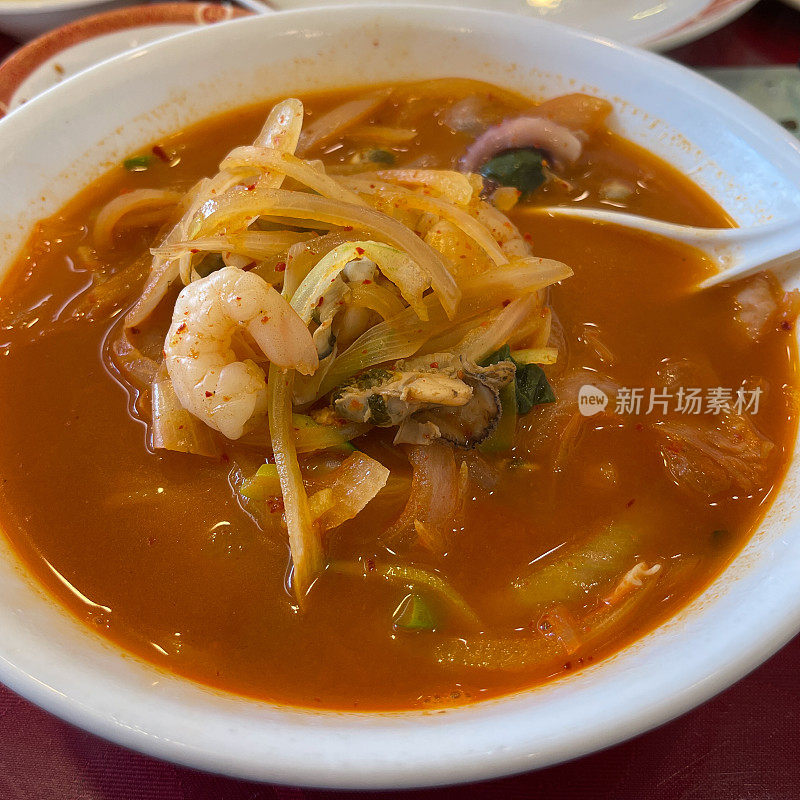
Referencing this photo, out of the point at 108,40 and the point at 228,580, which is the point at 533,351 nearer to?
the point at 228,580

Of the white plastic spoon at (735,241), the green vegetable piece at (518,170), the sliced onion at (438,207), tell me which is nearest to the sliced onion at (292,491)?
the sliced onion at (438,207)

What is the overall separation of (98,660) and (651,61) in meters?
2.18

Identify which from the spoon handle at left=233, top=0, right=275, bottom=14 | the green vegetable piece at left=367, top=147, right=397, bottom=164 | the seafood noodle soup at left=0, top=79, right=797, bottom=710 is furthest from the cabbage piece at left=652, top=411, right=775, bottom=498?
the spoon handle at left=233, top=0, right=275, bottom=14

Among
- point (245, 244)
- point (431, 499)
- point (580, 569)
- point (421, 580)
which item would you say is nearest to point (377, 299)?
point (245, 244)

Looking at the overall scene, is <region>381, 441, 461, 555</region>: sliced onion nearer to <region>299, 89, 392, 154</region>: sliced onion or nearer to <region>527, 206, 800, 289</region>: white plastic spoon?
<region>527, 206, 800, 289</region>: white plastic spoon

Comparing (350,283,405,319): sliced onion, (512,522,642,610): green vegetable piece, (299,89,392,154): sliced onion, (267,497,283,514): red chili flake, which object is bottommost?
(512,522,642,610): green vegetable piece

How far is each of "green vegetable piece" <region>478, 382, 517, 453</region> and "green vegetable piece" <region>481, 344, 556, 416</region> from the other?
0.02 metres

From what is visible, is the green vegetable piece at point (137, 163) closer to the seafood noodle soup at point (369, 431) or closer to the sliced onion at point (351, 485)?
the seafood noodle soup at point (369, 431)

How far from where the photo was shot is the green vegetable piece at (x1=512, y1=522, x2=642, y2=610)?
1.47 meters

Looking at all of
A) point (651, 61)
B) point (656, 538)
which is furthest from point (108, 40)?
point (656, 538)

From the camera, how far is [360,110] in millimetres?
2309

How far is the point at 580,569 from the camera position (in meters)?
1.50

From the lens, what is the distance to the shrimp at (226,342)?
56.2 inches

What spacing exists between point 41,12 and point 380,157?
1719 millimetres
